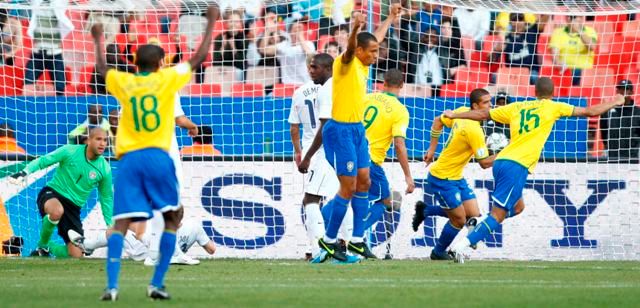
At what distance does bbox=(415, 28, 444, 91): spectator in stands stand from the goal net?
0.07ft

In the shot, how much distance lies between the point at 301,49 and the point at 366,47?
5621 mm

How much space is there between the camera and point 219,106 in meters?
16.0

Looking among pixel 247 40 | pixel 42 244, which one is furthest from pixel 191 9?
pixel 42 244

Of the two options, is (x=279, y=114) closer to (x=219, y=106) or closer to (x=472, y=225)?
(x=219, y=106)

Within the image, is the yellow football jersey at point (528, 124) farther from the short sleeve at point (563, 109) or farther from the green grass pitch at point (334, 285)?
the green grass pitch at point (334, 285)

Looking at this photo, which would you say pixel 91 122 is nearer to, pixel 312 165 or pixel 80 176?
pixel 80 176

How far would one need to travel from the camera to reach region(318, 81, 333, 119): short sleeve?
12.1m

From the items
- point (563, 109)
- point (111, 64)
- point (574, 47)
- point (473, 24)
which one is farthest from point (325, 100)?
point (574, 47)

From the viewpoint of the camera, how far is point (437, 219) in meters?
15.8

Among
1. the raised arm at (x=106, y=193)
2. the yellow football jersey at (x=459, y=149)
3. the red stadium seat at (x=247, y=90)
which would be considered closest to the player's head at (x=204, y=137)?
the red stadium seat at (x=247, y=90)

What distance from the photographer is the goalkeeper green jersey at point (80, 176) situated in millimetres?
13750

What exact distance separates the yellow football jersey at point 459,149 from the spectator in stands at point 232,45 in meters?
3.81

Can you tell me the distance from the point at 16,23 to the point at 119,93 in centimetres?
882

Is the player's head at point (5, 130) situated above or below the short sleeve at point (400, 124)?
below
